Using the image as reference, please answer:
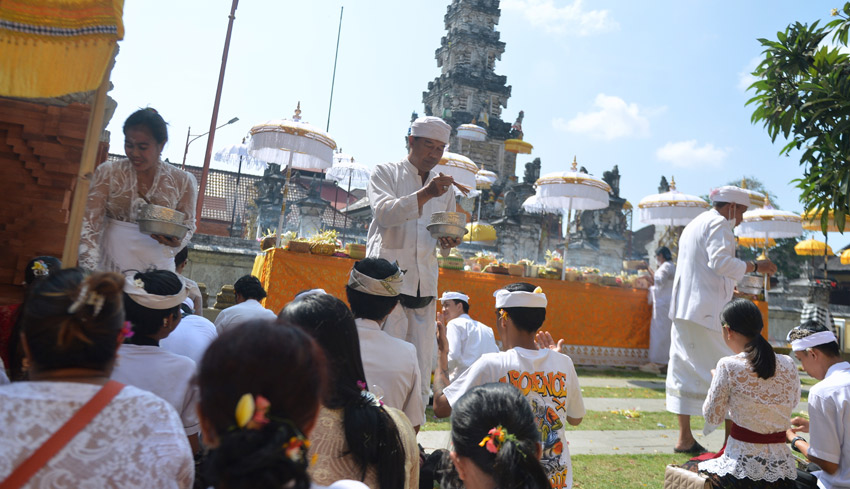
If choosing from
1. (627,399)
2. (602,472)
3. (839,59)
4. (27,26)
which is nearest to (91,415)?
(27,26)

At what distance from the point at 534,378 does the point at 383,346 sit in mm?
687

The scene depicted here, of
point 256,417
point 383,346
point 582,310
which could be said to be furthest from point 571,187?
point 256,417

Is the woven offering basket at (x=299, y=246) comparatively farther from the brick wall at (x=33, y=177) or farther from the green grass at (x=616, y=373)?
the green grass at (x=616, y=373)

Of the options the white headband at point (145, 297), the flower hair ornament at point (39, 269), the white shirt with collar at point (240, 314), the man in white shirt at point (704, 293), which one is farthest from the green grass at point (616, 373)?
the white headband at point (145, 297)

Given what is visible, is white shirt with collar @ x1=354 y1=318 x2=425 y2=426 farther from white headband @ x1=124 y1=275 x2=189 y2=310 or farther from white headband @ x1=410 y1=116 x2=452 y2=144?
white headband @ x1=410 y1=116 x2=452 y2=144

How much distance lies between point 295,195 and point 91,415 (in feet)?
85.0

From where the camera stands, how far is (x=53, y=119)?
498 centimetres

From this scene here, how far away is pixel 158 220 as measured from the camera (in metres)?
3.24

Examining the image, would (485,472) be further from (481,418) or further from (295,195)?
(295,195)

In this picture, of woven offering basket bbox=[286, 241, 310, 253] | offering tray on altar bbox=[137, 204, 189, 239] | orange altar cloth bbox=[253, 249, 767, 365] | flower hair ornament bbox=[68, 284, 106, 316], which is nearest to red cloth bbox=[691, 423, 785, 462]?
flower hair ornament bbox=[68, 284, 106, 316]

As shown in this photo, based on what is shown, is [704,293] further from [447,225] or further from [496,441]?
[496,441]

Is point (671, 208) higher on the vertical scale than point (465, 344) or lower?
higher

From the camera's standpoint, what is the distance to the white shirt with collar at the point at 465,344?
16.8 ft

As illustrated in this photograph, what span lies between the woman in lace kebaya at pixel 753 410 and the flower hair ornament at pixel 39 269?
3653mm
